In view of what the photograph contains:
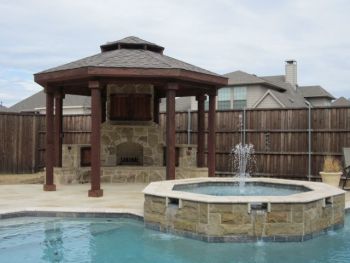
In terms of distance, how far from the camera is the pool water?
8469 mm

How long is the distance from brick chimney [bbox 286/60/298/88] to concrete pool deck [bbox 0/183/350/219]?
20925 mm

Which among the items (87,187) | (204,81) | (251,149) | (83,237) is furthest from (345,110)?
(83,237)

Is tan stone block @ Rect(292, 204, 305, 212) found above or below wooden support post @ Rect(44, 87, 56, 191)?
below

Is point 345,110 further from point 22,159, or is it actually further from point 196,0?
point 22,159

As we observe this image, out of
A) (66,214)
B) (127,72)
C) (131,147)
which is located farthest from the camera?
(131,147)

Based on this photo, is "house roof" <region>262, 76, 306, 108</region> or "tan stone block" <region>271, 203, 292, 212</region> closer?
"tan stone block" <region>271, 203, 292, 212</region>

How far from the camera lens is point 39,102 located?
31078 millimetres

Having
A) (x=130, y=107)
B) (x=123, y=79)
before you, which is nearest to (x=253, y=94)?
(x=130, y=107)

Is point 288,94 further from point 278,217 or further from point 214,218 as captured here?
point 214,218

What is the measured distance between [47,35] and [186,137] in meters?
6.37

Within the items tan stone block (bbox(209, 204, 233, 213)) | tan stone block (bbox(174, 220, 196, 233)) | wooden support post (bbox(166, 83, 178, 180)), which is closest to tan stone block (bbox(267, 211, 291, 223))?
tan stone block (bbox(209, 204, 233, 213))

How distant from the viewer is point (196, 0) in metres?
11.2

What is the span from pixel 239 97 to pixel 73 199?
1974 centimetres

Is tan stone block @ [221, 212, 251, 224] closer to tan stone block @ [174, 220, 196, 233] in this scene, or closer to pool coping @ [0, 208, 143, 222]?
tan stone block @ [174, 220, 196, 233]
